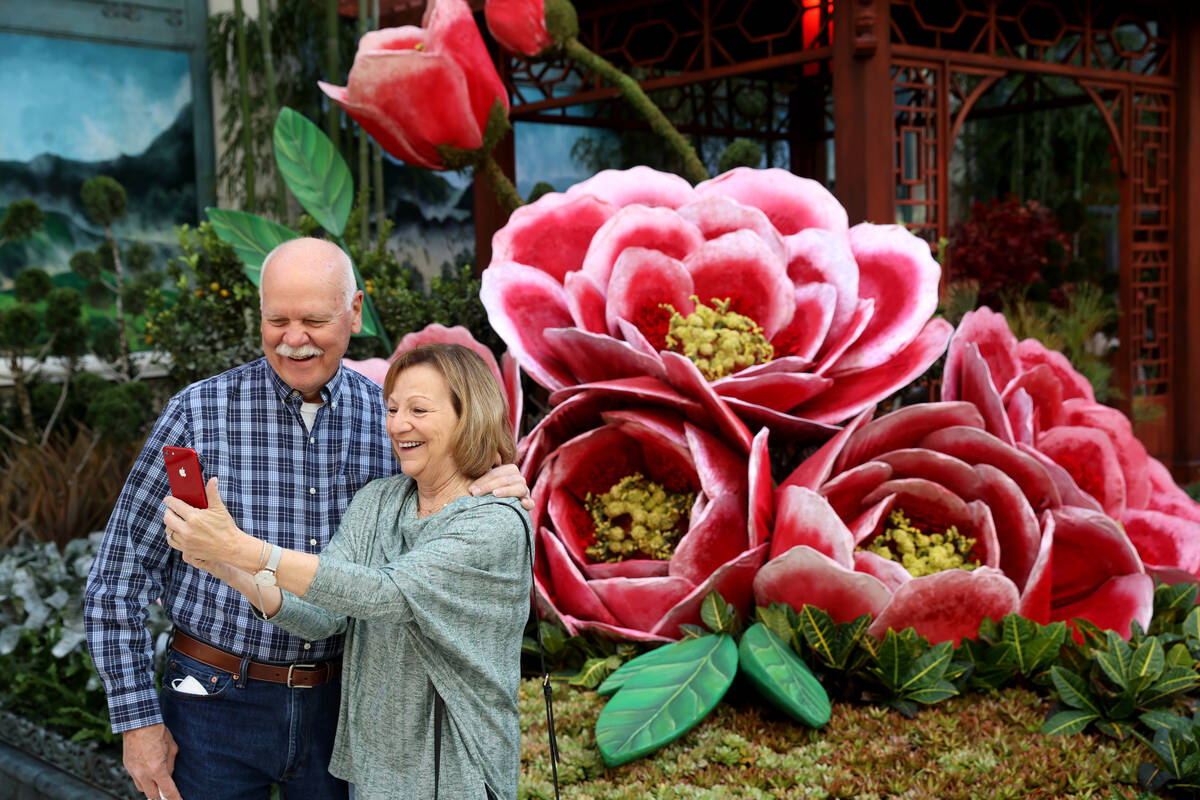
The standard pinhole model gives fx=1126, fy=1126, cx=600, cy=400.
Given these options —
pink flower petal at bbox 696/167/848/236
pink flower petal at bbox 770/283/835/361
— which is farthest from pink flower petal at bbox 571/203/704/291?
pink flower petal at bbox 770/283/835/361

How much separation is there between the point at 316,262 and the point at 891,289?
46.0 inches

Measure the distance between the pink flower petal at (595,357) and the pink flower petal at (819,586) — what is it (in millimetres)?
394

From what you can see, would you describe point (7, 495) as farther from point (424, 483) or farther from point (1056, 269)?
point (1056, 269)

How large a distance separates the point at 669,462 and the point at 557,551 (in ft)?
0.84

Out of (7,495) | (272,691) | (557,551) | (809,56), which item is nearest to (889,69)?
(809,56)

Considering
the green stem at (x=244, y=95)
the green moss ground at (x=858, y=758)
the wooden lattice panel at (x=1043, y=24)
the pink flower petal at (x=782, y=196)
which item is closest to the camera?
the green moss ground at (x=858, y=758)

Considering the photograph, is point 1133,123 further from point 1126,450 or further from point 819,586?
point 819,586

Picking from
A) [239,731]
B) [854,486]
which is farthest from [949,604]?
[239,731]

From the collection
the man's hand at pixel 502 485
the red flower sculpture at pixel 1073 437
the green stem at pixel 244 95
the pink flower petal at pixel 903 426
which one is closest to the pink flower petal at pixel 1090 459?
the red flower sculpture at pixel 1073 437

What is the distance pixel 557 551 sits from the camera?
198cm

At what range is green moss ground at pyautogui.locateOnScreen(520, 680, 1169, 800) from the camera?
5.47 feet

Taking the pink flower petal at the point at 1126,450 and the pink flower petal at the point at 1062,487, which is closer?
the pink flower petal at the point at 1062,487

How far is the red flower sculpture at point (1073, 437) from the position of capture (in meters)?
2.06

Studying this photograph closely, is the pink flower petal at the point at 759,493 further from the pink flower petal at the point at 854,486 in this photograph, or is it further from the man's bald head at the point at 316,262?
the man's bald head at the point at 316,262
